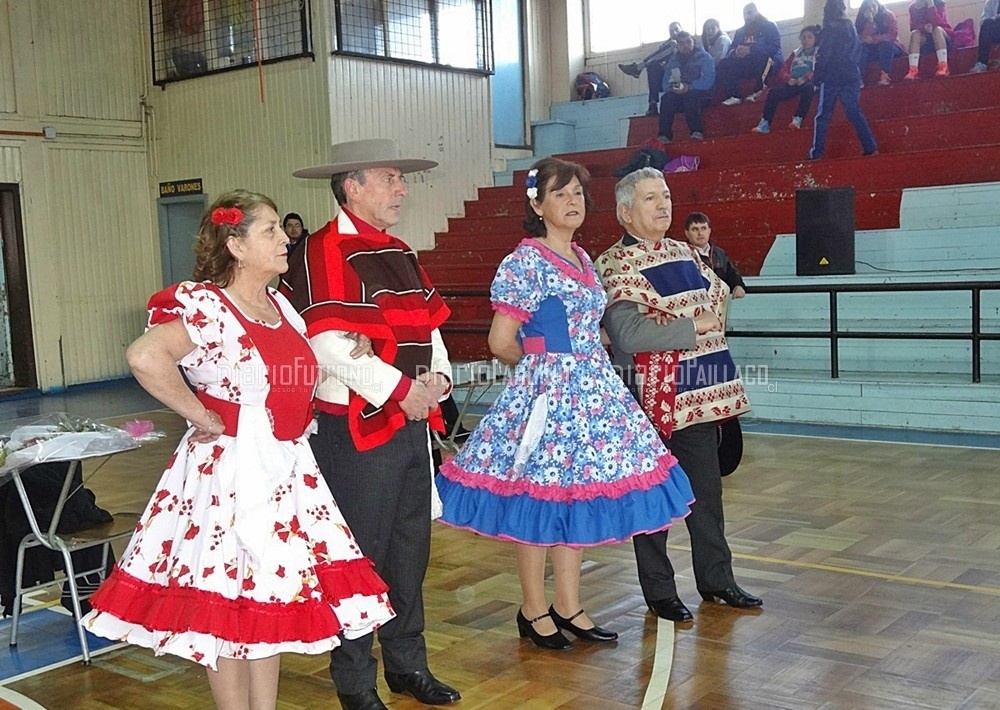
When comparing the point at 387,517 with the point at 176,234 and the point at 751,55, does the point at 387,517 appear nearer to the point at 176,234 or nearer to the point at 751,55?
the point at 751,55

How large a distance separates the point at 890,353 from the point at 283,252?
669 centimetres

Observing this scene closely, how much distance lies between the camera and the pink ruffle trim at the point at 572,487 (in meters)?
3.27

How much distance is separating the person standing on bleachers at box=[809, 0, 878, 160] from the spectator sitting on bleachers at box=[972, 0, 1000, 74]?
5.09 ft

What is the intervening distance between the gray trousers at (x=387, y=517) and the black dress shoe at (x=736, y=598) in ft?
4.03

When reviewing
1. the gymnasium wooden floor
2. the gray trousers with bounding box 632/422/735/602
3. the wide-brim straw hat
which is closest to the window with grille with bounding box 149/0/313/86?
the gymnasium wooden floor

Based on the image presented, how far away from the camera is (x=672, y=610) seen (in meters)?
3.71

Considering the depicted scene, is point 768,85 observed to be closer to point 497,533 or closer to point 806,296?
point 806,296

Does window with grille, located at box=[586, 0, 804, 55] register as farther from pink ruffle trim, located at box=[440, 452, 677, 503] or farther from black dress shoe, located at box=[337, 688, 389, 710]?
black dress shoe, located at box=[337, 688, 389, 710]

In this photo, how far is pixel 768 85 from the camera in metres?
11.7

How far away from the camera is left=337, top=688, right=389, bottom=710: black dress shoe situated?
115 inches

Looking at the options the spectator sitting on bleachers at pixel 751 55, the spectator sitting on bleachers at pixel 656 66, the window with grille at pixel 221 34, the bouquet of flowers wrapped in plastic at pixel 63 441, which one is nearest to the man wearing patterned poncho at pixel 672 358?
the bouquet of flowers wrapped in plastic at pixel 63 441

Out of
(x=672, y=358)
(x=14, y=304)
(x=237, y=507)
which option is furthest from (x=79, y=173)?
(x=237, y=507)

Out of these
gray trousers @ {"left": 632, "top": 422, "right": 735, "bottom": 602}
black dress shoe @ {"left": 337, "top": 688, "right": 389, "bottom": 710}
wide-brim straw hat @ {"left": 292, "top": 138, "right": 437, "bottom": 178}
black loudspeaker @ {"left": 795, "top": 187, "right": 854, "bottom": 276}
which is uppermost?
wide-brim straw hat @ {"left": 292, "top": 138, "right": 437, "bottom": 178}

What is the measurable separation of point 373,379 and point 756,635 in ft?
5.18
